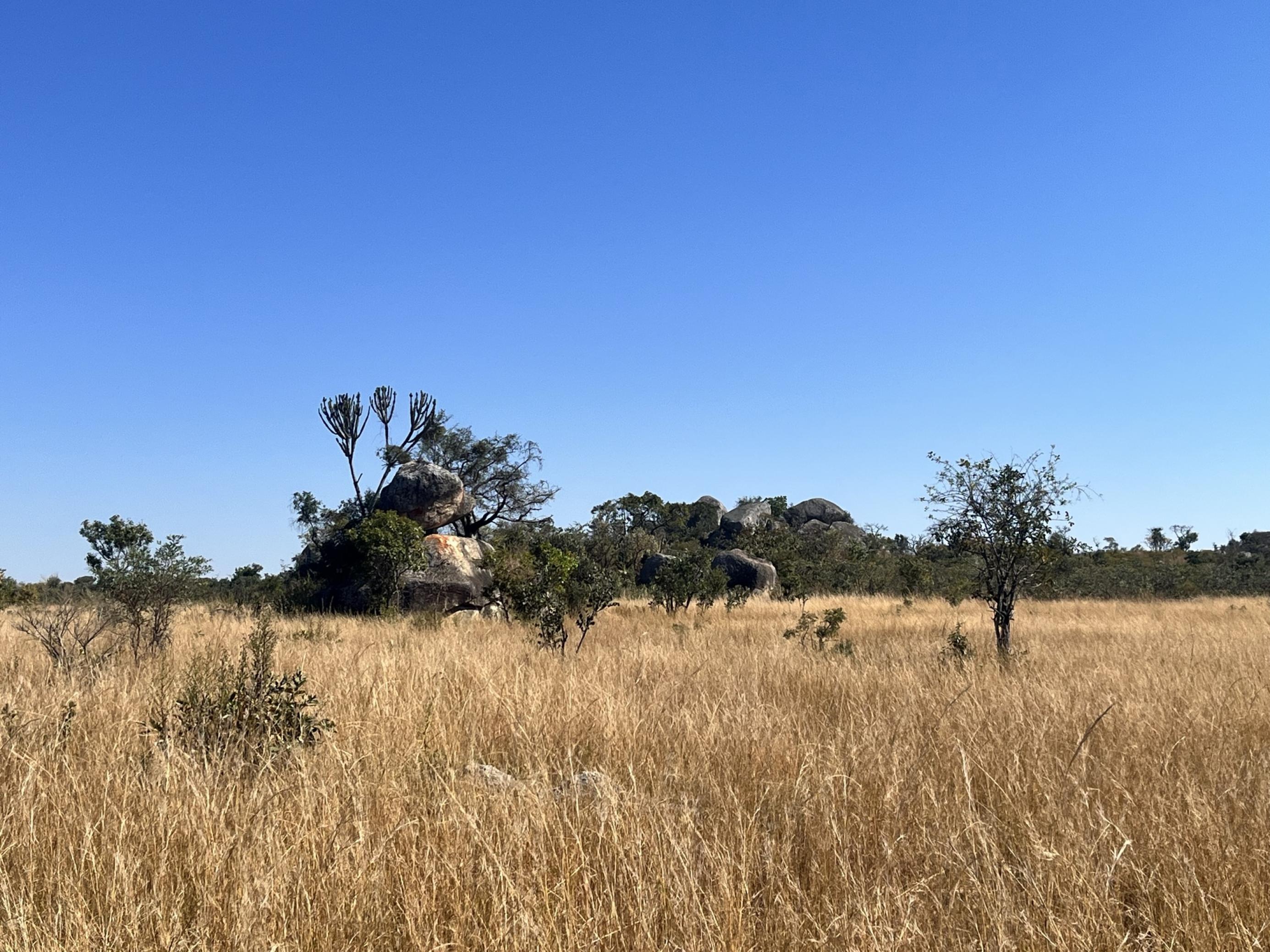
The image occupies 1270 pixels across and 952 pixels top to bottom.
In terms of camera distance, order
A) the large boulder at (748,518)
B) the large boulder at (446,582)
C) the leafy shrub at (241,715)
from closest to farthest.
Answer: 1. the leafy shrub at (241,715)
2. the large boulder at (446,582)
3. the large boulder at (748,518)

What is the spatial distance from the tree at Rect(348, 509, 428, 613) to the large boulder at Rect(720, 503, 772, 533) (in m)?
32.9

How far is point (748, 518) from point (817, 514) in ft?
26.7

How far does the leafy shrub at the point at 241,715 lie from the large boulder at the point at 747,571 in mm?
30327

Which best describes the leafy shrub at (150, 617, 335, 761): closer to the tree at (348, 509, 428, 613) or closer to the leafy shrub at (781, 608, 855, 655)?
the leafy shrub at (781, 608, 855, 655)

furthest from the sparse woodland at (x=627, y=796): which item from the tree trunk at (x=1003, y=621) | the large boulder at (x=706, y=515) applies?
the large boulder at (x=706, y=515)

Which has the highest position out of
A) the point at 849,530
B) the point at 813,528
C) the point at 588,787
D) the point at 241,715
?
the point at 813,528

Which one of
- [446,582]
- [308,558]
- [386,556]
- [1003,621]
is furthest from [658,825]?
[308,558]

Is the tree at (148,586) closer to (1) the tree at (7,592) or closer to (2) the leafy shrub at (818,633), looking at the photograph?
(2) the leafy shrub at (818,633)

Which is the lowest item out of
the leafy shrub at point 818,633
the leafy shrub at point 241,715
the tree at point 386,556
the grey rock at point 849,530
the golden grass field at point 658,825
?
the leafy shrub at point 818,633

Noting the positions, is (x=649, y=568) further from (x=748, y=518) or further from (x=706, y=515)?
(x=706, y=515)

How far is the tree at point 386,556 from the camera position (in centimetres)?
2292

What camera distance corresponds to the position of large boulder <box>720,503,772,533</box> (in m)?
54.4

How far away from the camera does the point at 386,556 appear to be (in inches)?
902

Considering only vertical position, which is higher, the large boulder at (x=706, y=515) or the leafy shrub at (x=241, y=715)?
the large boulder at (x=706, y=515)
